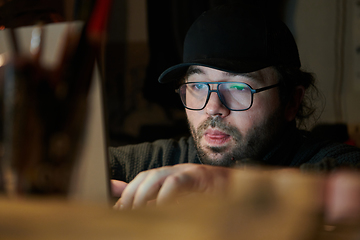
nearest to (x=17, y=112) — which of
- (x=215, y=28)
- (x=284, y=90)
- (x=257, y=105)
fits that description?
(x=215, y=28)

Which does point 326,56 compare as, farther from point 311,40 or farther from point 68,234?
point 68,234

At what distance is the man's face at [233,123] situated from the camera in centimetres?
69

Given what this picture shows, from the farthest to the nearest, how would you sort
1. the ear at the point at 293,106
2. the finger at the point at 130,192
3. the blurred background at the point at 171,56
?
1. the ear at the point at 293,106
2. the blurred background at the point at 171,56
3. the finger at the point at 130,192

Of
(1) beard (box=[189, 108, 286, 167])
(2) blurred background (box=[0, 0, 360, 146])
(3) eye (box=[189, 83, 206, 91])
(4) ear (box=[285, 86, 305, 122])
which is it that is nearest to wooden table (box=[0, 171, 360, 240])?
(2) blurred background (box=[0, 0, 360, 146])

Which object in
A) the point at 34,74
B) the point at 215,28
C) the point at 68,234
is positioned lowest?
the point at 68,234

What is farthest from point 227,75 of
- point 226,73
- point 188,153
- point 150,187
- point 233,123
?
point 150,187

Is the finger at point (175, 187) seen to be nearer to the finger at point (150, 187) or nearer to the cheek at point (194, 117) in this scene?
the finger at point (150, 187)

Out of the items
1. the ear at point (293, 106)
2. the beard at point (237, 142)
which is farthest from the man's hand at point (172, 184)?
the ear at point (293, 106)

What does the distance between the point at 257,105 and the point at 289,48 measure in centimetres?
16

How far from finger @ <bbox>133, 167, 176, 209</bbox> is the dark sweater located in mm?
358

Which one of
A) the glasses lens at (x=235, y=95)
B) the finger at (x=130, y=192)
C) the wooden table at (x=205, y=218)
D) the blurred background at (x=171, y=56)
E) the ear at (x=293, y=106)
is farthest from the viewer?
the ear at (x=293, y=106)

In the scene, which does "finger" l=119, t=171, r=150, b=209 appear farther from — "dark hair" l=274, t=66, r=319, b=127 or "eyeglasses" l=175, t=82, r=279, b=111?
"dark hair" l=274, t=66, r=319, b=127

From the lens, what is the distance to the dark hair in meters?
0.70

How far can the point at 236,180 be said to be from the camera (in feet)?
0.70
